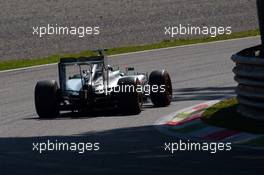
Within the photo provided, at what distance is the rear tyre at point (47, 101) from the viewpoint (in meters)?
19.6

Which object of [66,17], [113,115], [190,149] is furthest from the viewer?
[66,17]

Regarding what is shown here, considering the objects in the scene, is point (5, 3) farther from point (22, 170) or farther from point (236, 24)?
point (22, 170)

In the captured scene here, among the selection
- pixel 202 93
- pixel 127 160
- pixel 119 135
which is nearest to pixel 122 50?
pixel 202 93

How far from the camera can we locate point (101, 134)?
16.7 meters

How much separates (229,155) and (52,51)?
21852mm

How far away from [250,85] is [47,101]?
463 cm

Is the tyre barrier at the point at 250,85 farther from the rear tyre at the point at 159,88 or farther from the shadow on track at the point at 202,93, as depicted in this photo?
the shadow on track at the point at 202,93

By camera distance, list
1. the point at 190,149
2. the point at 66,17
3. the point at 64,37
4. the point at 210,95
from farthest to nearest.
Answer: the point at 66,17 < the point at 64,37 < the point at 210,95 < the point at 190,149

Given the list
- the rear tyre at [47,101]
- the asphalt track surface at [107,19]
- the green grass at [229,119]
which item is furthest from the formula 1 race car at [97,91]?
the asphalt track surface at [107,19]

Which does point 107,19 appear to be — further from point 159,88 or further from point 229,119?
point 229,119

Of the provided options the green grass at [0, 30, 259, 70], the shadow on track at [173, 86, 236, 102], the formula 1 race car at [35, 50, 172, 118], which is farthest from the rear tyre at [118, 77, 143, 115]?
the green grass at [0, 30, 259, 70]

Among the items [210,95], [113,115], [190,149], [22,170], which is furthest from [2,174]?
[210,95]

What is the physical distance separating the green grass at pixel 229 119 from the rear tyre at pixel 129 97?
4.69ft

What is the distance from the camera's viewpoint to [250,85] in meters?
16.8
